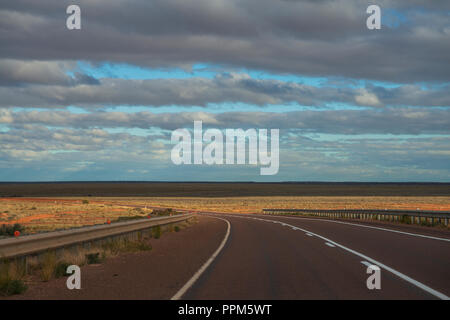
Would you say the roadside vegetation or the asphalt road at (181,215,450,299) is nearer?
the asphalt road at (181,215,450,299)

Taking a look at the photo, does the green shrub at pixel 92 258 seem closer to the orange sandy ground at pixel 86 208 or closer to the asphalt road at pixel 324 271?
the asphalt road at pixel 324 271

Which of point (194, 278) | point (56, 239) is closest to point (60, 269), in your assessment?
point (56, 239)

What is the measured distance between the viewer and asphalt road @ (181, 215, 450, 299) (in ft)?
29.0

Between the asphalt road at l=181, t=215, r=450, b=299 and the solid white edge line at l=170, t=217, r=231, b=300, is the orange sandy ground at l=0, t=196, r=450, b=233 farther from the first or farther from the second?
the asphalt road at l=181, t=215, r=450, b=299

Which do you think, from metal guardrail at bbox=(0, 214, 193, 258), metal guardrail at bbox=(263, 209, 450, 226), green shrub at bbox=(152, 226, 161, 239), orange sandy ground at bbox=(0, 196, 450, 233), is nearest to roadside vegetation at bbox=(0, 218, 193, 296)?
metal guardrail at bbox=(0, 214, 193, 258)

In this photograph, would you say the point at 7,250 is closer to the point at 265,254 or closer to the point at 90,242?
the point at 90,242

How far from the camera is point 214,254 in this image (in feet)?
49.3

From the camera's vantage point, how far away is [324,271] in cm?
1127

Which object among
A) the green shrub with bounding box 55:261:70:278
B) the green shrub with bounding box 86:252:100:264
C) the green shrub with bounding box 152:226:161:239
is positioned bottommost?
the green shrub with bounding box 152:226:161:239

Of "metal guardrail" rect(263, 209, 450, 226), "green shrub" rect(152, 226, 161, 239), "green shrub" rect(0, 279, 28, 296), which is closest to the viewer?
"green shrub" rect(0, 279, 28, 296)
